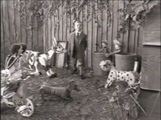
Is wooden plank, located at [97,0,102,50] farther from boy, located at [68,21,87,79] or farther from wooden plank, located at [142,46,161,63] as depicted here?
wooden plank, located at [142,46,161,63]

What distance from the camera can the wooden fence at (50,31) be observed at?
13.1 ft

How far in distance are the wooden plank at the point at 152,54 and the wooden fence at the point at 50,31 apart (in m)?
3.08

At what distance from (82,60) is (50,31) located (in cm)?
142

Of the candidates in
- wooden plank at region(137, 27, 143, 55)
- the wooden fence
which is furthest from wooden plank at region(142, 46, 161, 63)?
the wooden fence

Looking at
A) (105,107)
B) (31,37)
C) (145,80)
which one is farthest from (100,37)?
(145,80)

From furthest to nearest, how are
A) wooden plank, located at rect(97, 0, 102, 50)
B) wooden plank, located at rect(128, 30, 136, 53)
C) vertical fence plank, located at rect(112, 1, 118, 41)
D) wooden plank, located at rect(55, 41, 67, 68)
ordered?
wooden plank, located at rect(55, 41, 67, 68) → wooden plank, located at rect(97, 0, 102, 50) → vertical fence plank, located at rect(112, 1, 118, 41) → wooden plank, located at rect(128, 30, 136, 53)

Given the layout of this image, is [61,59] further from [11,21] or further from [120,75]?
[120,75]

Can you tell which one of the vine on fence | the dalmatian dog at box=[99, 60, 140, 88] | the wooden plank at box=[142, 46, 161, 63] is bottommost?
the dalmatian dog at box=[99, 60, 140, 88]

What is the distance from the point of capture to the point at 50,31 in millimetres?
4777

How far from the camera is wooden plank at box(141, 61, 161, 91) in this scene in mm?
827

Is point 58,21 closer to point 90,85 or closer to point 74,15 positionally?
point 74,15

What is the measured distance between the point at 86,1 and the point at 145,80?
11.6ft

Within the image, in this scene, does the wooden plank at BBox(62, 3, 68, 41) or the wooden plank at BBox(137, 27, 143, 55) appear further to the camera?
the wooden plank at BBox(62, 3, 68, 41)

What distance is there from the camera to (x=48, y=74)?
→ 149 inches
